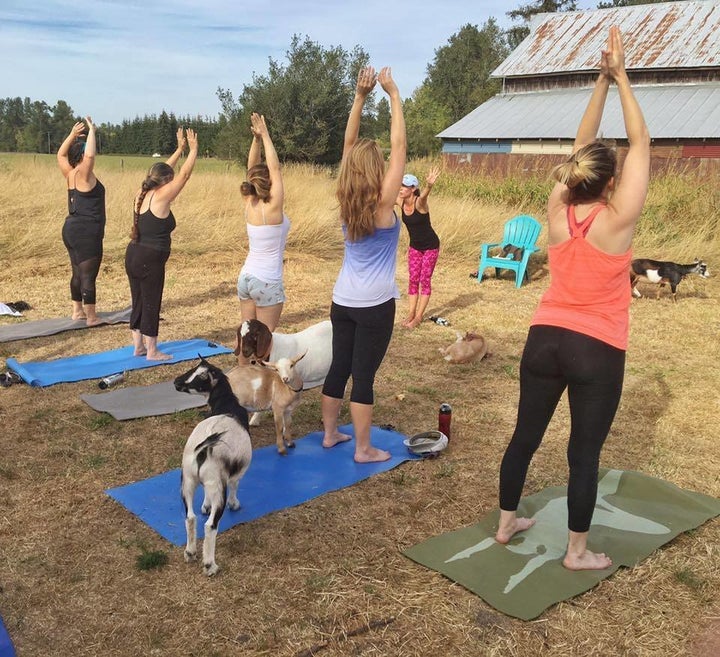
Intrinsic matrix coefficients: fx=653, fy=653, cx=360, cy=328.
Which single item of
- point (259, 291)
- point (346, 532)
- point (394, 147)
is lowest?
point (346, 532)

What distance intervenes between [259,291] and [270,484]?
1780mm

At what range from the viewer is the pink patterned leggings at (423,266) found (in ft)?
25.9

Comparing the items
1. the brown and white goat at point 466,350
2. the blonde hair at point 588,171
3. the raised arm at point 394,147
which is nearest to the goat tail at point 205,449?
the raised arm at point 394,147

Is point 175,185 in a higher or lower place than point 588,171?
lower

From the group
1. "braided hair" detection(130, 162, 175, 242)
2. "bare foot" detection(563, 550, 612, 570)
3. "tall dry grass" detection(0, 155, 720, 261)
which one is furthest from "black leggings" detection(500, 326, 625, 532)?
"tall dry grass" detection(0, 155, 720, 261)

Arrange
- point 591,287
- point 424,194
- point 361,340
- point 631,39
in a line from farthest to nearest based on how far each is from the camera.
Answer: point 631,39 < point 424,194 < point 361,340 < point 591,287

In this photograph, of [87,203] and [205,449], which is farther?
[87,203]

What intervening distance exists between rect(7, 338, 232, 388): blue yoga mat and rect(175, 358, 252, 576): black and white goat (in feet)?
9.40

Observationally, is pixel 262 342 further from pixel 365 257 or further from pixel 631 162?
pixel 631 162

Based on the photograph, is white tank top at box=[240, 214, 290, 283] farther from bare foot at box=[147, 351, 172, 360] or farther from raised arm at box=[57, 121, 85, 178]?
raised arm at box=[57, 121, 85, 178]

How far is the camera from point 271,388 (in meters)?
4.34

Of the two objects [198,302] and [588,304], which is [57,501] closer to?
[588,304]

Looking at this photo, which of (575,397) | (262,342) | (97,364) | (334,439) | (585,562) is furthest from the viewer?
(97,364)

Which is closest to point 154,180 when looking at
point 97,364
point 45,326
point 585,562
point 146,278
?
point 146,278
